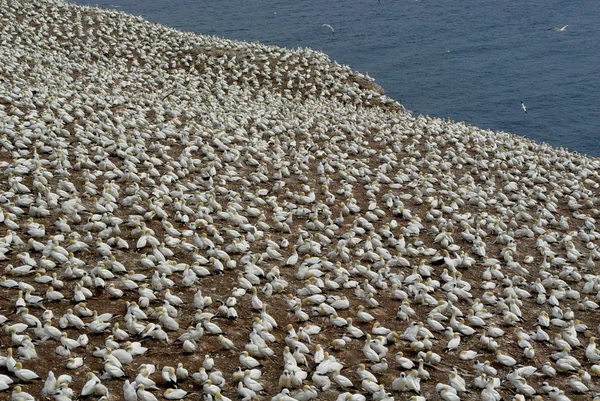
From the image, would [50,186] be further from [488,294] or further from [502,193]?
[502,193]

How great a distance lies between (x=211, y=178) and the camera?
21.9 metres

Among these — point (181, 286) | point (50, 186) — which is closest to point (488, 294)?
point (181, 286)

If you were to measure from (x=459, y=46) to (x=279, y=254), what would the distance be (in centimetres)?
6120

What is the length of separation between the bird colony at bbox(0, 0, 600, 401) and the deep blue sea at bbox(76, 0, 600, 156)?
1131 inches

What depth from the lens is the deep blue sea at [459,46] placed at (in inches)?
2299

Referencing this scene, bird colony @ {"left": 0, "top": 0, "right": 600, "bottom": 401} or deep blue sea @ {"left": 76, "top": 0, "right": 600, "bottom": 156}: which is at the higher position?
deep blue sea @ {"left": 76, "top": 0, "right": 600, "bottom": 156}

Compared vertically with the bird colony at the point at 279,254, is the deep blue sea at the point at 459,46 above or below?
above

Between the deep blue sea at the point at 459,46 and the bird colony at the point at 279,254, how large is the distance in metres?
28.7

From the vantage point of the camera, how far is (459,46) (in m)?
73.5

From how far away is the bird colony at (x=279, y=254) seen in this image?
13.2m

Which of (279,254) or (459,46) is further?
(459,46)

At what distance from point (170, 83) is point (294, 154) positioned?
534 inches

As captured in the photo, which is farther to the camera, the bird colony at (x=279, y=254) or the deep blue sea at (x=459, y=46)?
the deep blue sea at (x=459, y=46)

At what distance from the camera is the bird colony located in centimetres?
1316
